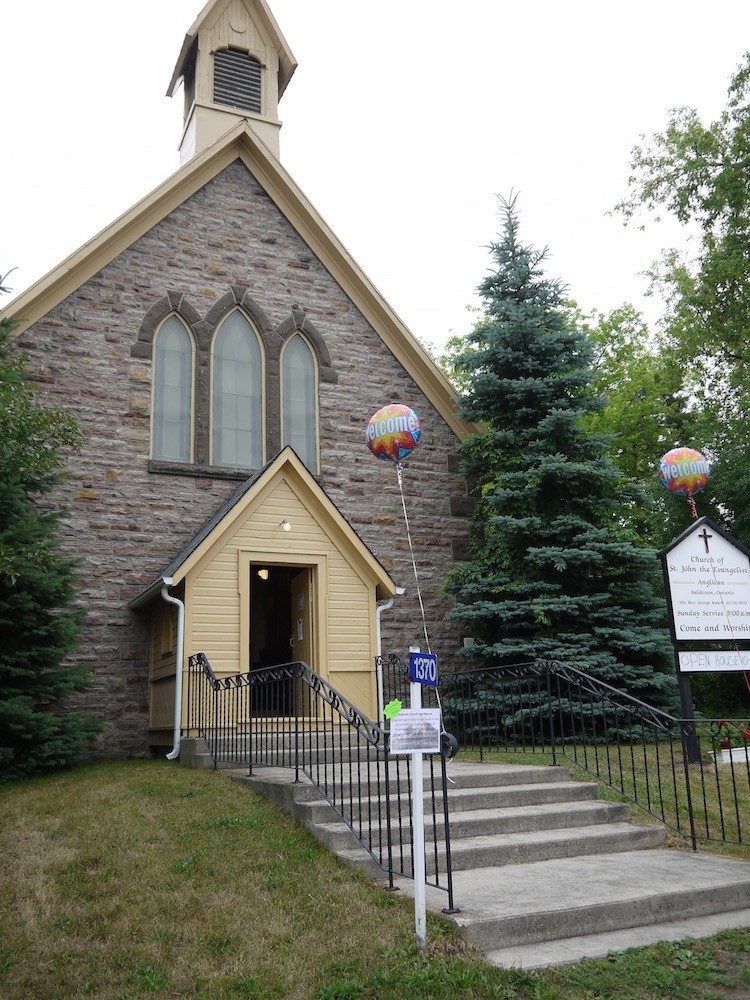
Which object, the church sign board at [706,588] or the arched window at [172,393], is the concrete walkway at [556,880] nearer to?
the church sign board at [706,588]

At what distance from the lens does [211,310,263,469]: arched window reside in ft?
46.9

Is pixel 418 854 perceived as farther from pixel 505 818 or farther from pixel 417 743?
pixel 505 818

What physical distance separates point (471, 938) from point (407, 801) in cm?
247

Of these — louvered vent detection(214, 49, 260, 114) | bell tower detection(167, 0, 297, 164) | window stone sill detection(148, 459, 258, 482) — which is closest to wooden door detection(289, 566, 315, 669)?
window stone sill detection(148, 459, 258, 482)

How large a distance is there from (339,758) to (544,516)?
6.94 meters

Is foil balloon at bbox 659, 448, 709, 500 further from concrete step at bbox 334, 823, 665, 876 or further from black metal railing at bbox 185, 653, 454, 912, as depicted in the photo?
concrete step at bbox 334, 823, 665, 876

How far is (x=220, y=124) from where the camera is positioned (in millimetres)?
16672

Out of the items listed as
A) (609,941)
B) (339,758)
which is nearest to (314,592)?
(339,758)

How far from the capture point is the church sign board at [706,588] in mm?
9320

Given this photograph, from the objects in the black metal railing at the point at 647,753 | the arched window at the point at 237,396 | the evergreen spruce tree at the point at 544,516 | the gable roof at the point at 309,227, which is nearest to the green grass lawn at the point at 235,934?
the black metal railing at the point at 647,753

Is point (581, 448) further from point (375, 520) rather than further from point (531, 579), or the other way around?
point (375, 520)

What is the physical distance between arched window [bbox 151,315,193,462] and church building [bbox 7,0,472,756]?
3 cm

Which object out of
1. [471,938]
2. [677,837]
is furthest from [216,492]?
[471,938]

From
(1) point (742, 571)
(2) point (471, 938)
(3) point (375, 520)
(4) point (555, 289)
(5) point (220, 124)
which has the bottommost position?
(2) point (471, 938)
